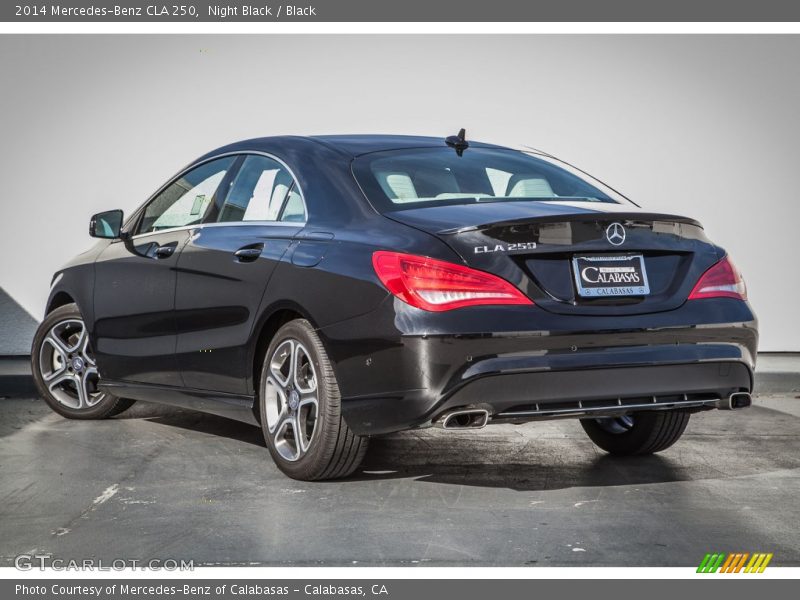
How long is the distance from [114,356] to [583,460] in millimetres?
2700

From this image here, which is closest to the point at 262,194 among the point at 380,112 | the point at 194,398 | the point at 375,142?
the point at 375,142

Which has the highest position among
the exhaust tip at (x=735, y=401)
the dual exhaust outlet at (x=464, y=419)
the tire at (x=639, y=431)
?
the dual exhaust outlet at (x=464, y=419)

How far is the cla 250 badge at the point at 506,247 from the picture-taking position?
5.12 m

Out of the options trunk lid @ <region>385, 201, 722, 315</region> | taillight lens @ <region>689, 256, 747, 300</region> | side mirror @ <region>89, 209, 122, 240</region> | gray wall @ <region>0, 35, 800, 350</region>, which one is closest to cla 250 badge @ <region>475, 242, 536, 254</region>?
trunk lid @ <region>385, 201, 722, 315</region>

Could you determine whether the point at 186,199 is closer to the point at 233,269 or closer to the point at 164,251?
the point at 164,251

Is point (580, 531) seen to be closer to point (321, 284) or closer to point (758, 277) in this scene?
point (321, 284)

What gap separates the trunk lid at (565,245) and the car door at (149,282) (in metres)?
1.74

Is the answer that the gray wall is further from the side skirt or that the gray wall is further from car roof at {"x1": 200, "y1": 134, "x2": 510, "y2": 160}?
car roof at {"x1": 200, "y1": 134, "x2": 510, "y2": 160}

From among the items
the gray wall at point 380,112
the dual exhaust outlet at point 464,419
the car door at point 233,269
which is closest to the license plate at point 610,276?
the dual exhaust outlet at point 464,419

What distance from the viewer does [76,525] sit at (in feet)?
16.7

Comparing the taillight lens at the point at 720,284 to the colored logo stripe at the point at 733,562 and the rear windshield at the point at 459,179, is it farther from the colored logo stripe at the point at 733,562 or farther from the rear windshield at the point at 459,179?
the colored logo stripe at the point at 733,562

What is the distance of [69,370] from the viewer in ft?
26.5

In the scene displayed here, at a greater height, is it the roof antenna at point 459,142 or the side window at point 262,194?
the roof antenna at point 459,142

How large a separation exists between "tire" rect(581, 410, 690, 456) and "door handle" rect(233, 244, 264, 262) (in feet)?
A: 6.64
